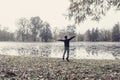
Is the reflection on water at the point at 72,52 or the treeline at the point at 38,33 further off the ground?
the treeline at the point at 38,33

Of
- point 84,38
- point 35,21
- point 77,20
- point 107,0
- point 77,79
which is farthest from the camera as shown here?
point 84,38

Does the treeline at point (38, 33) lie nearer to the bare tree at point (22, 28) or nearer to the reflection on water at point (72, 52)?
the bare tree at point (22, 28)

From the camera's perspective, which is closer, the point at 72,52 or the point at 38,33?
the point at 72,52

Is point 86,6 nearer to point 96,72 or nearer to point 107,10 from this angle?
point 107,10

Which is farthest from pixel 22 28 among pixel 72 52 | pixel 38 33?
pixel 72 52

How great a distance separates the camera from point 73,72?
1575 centimetres

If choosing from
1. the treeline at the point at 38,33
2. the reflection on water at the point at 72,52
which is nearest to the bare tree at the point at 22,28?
the treeline at the point at 38,33

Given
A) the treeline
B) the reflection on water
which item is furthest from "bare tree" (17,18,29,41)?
the reflection on water

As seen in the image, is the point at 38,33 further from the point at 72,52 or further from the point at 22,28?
the point at 72,52

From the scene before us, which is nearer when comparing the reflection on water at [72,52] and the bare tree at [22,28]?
the reflection on water at [72,52]

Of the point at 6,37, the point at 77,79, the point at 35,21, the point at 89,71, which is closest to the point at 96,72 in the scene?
the point at 89,71

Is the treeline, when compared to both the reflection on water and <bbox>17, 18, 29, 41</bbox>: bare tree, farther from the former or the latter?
the reflection on water

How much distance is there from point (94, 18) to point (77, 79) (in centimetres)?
1173

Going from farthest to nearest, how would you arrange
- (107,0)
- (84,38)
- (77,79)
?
(84,38)
(107,0)
(77,79)
